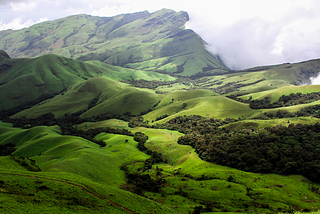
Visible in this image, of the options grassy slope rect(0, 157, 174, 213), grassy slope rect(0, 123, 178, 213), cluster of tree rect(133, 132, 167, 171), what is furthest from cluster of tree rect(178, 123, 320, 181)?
grassy slope rect(0, 157, 174, 213)

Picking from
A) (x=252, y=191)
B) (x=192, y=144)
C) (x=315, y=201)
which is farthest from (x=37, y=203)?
(x=192, y=144)

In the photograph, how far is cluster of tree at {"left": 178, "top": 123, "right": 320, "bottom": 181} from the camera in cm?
8594

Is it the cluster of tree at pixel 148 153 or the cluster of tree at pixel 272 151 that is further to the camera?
the cluster of tree at pixel 148 153

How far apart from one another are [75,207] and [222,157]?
84.5 m

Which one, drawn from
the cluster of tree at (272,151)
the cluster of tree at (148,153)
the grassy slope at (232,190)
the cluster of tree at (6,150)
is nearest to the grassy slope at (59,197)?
the grassy slope at (232,190)

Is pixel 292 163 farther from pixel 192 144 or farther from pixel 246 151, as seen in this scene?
pixel 192 144

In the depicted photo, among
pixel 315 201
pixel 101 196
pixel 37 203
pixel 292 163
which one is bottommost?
pixel 315 201

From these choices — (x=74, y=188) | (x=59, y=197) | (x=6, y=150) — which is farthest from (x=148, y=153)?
(x=59, y=197)

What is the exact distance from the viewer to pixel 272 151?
98.2 m

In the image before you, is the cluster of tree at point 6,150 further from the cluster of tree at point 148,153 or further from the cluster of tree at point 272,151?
the cluster of tree at point 272,151

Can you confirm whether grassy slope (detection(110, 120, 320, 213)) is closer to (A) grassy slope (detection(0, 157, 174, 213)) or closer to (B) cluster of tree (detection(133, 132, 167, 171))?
(B) cluster of tree (detection(133, 132, 167, 171))

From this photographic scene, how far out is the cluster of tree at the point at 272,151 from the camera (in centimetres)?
8594

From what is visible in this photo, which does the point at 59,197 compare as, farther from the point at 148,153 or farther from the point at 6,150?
the point at 6,150

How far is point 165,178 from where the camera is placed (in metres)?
88.6
